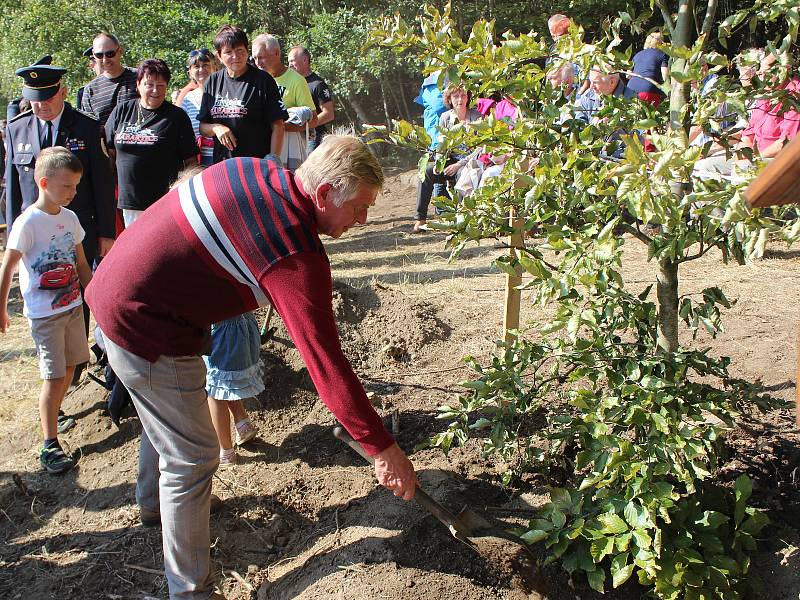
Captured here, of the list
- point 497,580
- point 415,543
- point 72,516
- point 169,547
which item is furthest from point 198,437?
point 72,516

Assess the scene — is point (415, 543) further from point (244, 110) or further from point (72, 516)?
point (244, 110)

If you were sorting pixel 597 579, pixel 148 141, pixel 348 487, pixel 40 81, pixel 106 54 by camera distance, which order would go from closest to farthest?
pixel 597 579 → pixel 348 487 → pixel 40 81 → pixel 148 141 → pixel 106 54

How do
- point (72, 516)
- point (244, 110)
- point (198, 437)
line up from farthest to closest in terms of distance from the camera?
point (244, 110) < point (72, 516) < point (198, 437)

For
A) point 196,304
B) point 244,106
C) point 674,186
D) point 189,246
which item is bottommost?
point 196,304

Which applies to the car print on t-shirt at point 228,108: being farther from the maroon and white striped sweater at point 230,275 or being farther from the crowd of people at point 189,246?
the maroon and white striped sweater at point 230,275

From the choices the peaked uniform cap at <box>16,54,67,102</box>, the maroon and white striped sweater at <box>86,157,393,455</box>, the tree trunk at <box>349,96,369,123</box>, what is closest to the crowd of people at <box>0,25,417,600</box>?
the maroon and white striped sweater at <box>86,157,393,455</box>

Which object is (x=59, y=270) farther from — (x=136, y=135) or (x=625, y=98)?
(x=625, y=98)

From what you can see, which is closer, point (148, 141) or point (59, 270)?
point (59, 270)

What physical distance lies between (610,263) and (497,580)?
1324mm

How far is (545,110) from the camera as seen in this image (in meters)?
2.72

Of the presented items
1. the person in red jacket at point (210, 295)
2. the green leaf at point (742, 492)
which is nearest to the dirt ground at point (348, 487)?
the green leaf at point (742, 492)

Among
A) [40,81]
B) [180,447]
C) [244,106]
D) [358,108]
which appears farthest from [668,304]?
[358,108]

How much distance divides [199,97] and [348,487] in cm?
398

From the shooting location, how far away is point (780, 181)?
1.57 m
